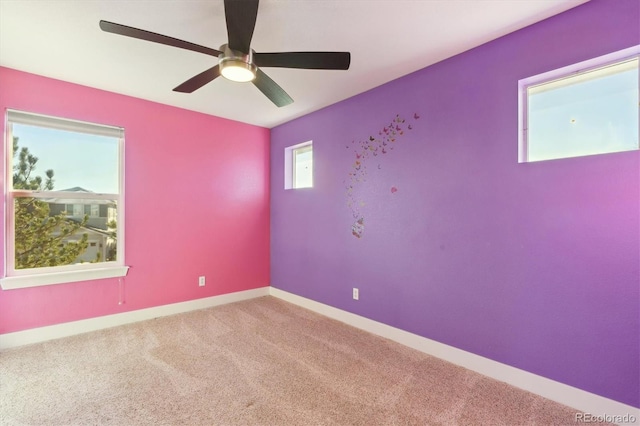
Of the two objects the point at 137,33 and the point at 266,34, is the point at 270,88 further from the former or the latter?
the point at 137,33

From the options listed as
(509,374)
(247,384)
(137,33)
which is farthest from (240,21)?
(509,374)

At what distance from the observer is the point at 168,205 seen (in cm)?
344

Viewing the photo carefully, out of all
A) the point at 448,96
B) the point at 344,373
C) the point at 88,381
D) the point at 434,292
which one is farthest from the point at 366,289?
the point at 88,381

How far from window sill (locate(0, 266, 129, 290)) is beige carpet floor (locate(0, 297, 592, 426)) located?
1.84 ft

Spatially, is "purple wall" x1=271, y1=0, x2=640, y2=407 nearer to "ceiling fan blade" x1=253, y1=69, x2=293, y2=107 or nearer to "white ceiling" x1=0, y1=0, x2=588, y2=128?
"white ceiling" x1=0, y1=0, x2=588, y2=128

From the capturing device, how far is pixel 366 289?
302 cm

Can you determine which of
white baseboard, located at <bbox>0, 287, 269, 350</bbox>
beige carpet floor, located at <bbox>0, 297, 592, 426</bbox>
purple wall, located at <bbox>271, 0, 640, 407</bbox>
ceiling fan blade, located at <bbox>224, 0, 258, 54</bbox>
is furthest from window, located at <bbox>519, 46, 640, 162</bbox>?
white baseboard, located at <bbox>0, 287, 269, 350</bbox>

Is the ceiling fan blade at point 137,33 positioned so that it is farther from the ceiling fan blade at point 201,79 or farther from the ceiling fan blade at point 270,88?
the ceiling fan blade at point 270,88

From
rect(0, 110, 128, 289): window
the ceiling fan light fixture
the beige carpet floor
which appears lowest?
the beige carpet floor

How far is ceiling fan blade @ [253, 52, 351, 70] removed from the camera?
1.65 metres

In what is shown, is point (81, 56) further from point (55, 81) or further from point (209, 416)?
point (209, 416)

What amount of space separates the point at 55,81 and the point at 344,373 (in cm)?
377

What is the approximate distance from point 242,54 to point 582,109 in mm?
2216

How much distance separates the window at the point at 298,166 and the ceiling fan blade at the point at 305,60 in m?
2.12
